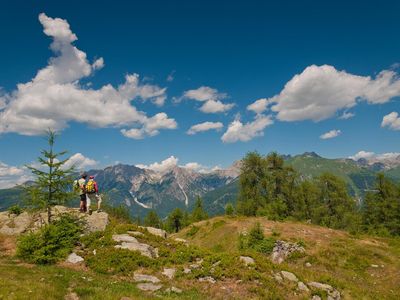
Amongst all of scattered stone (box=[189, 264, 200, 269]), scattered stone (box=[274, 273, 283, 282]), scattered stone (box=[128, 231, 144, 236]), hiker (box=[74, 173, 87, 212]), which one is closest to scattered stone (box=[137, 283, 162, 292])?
scattered stone (box=[189, 264, 200, 269])

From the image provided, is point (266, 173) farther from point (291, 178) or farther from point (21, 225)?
point (21, 225)

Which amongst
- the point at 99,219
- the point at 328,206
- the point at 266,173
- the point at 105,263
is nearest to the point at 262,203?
the point at 266,173

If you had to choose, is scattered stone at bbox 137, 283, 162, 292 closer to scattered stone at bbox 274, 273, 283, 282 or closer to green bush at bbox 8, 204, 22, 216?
scattered stone at bbox 274, 273, 283, 282

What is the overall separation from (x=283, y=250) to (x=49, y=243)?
906 inches

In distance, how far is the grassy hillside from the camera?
69.0ft

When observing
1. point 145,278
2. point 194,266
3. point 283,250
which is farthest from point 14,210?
point 283,250

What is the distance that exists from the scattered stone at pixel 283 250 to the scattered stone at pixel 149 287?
18.3m

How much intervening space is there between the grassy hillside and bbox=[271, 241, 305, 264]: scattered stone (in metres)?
0.91

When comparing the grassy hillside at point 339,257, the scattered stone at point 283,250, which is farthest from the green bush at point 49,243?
the scattered stone at point 283,250

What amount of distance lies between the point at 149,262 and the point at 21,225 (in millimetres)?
13757

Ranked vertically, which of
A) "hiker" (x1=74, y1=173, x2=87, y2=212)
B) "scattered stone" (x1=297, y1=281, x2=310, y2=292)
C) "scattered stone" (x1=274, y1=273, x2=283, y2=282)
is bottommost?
"scattered stone" (x1=297, y1=281, x2=310, y2=292)

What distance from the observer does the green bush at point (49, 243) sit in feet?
66.4

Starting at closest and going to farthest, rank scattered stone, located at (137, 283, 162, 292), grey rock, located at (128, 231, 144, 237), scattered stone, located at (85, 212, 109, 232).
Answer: scattered stone, located at (137, 283, 162, 292)
scattered stone, located at (85, 212, 109, 232)
grey rock, located at (128, 231, 144, 237)

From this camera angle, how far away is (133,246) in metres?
22.7
